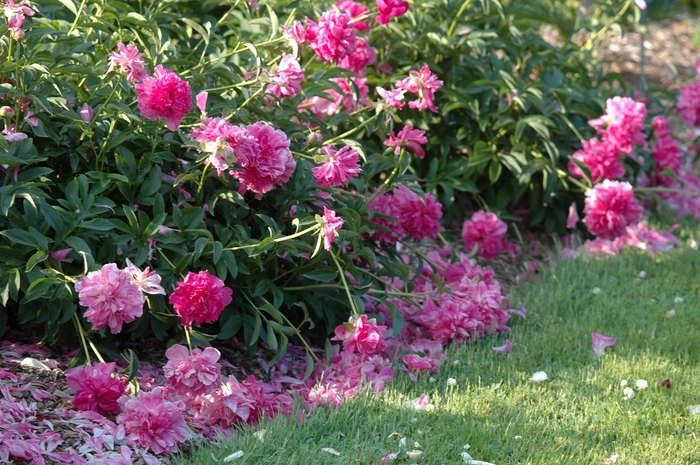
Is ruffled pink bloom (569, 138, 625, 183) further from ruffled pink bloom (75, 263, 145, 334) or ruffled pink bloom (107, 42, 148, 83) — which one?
ruffled pink bloom (75, 263, 145, 334)

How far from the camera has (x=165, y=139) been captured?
2.59m

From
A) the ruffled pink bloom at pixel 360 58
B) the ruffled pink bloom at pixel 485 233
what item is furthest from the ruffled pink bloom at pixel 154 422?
the ruffled pink bloom at pixel 485 233

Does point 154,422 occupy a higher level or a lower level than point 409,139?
lower

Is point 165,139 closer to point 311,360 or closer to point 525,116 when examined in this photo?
point 311,360

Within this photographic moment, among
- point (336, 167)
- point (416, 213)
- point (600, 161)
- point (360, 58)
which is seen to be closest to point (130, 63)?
point (336, 167)

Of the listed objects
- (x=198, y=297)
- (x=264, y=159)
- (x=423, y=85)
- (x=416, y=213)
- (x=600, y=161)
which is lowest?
(x=600, y=161)

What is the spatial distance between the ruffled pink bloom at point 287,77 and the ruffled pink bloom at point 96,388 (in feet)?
3.06

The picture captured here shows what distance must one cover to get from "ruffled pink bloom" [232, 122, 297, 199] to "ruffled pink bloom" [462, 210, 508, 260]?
4.51ft

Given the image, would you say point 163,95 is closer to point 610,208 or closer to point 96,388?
point 96,388

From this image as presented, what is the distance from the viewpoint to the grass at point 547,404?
2.21 meters

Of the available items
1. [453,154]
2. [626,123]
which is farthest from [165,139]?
[626,123]

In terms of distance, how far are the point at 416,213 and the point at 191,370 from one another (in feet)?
3.44

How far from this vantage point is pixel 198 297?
2189 mm

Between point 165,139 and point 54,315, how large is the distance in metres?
0.61
